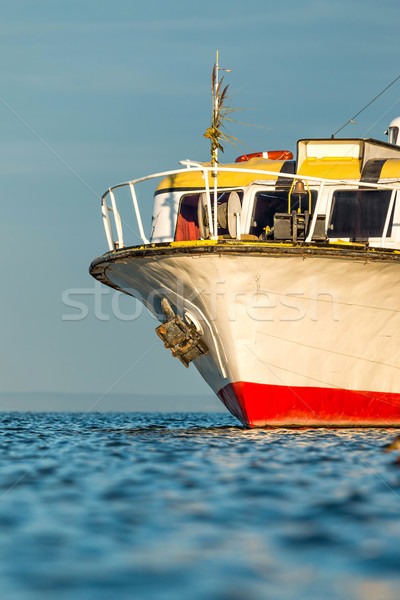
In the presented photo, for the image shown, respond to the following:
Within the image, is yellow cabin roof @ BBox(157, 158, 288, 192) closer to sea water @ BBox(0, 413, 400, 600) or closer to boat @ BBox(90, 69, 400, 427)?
boat @ BBox(90, 69, 400, 427)

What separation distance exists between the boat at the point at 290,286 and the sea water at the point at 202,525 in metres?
2.82

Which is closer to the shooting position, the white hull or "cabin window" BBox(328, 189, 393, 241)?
the white hull

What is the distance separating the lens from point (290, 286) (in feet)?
41.4

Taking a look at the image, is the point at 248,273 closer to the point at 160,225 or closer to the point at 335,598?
the point at 160,225

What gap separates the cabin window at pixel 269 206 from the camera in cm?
1488

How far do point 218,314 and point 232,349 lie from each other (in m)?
0.66

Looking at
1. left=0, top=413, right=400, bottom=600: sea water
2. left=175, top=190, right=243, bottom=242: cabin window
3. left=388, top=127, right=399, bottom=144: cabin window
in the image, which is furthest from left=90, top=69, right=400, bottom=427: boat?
left=388, top=127, right=399, bottom=144: cabin window

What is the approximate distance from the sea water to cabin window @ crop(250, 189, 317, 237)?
17.8 ft

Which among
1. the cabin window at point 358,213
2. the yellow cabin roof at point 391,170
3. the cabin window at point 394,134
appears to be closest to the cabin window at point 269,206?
the cabin window at point 358,213

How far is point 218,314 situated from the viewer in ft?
42.4

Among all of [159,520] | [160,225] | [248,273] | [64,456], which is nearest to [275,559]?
[159,520]

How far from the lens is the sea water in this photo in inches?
191

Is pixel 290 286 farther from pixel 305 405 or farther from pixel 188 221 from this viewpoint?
pixel 188 221

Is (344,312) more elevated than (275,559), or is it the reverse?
(344,312)
